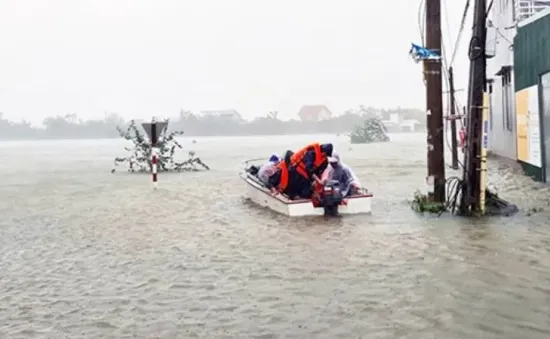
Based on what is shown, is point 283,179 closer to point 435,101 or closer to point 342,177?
point 342,177

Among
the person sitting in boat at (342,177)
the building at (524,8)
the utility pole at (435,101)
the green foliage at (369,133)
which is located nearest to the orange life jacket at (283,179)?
the person sitting in boat at (342,177)

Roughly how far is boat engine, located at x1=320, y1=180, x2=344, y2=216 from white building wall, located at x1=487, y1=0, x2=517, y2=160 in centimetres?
1354

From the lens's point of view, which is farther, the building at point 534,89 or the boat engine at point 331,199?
the building at point 534,89

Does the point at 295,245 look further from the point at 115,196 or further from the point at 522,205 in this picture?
the point at 115,196

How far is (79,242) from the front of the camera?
10539 mm

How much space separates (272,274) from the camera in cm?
785

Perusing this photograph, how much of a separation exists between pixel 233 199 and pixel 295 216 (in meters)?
4.03

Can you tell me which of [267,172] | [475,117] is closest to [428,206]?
[475,117]

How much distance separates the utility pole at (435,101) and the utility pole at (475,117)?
0.67 metres

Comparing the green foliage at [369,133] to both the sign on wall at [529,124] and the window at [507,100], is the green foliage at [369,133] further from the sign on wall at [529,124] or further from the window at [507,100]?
the sign on wall at [529,124]

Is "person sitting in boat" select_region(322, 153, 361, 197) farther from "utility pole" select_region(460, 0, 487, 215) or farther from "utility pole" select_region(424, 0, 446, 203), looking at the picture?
"utility pole" select_region(460, 0, 487, 215)

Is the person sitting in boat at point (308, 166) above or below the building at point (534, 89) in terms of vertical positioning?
below

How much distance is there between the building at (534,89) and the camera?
51.4 ft

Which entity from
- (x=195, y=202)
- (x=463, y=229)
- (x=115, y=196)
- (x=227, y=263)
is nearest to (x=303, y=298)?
(x=227, y=263)
